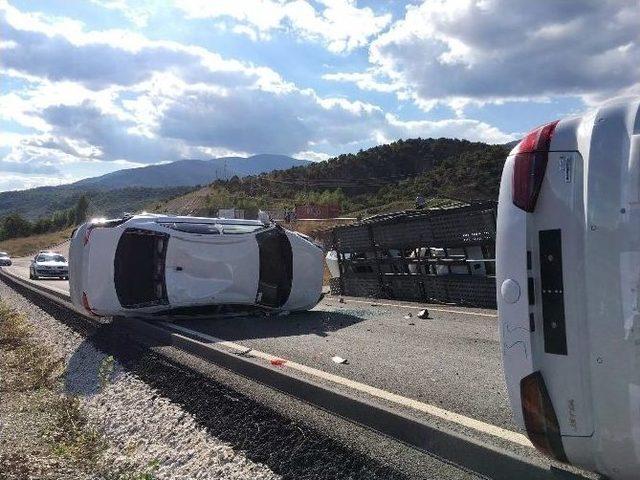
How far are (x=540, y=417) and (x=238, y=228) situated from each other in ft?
23.6

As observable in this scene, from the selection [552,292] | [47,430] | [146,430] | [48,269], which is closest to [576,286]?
[552,292]

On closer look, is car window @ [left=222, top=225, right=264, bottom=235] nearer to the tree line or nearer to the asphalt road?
the asphalt road

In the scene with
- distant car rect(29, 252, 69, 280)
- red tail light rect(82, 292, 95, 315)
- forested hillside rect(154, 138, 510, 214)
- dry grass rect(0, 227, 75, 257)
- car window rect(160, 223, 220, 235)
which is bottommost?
dry grass rect(0, 227, 75, 257)

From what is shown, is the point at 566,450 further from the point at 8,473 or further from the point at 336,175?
the point at 336,175

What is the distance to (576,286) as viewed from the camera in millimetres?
2488

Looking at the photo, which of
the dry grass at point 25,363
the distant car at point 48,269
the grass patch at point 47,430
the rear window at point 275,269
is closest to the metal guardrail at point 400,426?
the grass patch at point 47,430

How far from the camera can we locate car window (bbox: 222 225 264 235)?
9188 mm

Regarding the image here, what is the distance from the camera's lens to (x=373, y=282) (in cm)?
1239

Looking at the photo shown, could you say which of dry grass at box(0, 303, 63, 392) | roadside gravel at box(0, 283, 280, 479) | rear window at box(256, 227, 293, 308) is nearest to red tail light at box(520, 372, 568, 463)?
roadside gravel at box(0, 283, 280, 479)

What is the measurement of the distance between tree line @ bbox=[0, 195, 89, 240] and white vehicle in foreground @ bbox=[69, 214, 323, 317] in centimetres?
11023

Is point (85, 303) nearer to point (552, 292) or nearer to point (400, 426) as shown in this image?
point (400, 426)

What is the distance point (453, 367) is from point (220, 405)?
2134mm

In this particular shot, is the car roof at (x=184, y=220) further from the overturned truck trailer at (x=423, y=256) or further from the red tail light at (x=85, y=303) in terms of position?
the overturned truck trailer at (x=423, y=256)

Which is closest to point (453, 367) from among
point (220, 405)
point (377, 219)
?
point (220, 405)
